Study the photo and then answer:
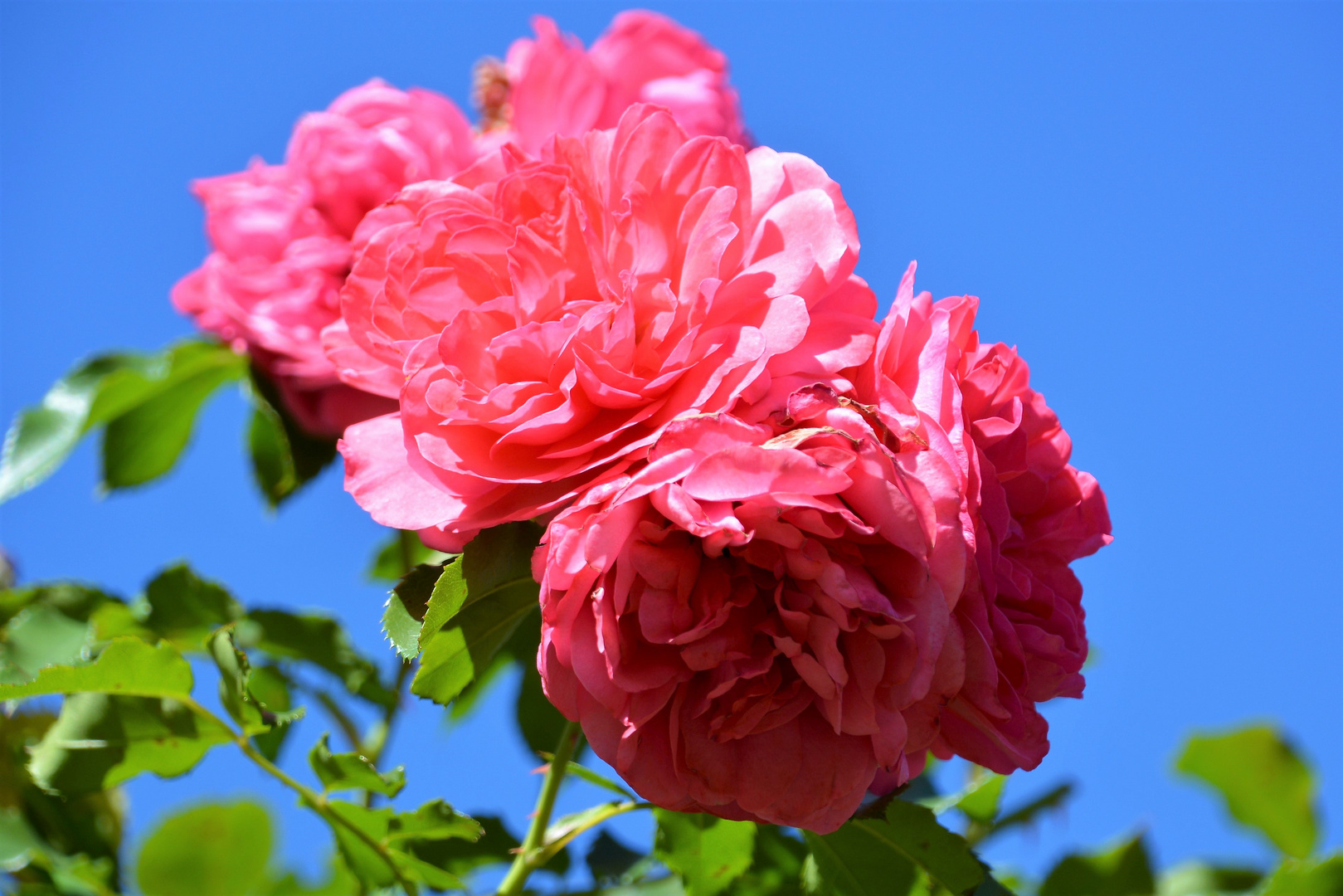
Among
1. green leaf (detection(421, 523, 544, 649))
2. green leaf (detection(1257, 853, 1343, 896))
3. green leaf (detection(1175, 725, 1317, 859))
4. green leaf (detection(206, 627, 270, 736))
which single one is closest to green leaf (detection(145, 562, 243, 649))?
green leaf (detection(206, 627, 270, 736))

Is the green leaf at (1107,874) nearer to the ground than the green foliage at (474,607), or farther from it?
farther from it

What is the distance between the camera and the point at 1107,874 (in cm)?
145

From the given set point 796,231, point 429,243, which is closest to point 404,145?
point 429,243

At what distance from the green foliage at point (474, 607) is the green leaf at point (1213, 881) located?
1271 mm

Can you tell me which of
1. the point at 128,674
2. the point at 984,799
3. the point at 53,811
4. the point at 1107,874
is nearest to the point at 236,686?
the point at 128,674

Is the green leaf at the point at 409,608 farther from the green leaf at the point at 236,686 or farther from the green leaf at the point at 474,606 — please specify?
the green leaf at the point at 236,686

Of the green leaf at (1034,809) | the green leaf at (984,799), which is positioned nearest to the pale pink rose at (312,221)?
the green leaf at (984,799)

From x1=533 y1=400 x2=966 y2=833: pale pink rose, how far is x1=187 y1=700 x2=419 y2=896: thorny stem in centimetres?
42

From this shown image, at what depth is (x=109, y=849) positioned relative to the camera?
58.5 inches

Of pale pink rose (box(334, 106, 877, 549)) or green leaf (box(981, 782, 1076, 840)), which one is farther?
green leaf (box(981, 782, 1076, 840))

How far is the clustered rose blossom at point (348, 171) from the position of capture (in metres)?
1.39

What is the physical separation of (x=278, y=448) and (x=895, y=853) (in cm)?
116

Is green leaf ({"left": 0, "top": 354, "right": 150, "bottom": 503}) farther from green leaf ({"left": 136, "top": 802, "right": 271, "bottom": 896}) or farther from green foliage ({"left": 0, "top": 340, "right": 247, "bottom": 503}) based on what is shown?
green leaf ({"left": 136, "top": 802, "right": 271, "bottom": 896})

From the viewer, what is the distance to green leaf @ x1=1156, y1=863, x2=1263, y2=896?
167 cm
